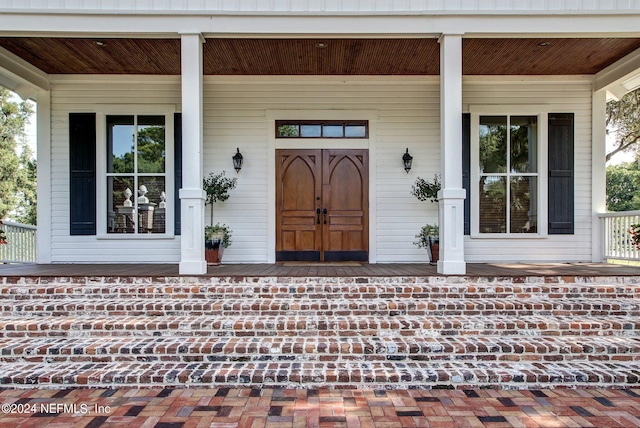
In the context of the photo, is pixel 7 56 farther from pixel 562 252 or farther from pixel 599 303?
pixel 562 252

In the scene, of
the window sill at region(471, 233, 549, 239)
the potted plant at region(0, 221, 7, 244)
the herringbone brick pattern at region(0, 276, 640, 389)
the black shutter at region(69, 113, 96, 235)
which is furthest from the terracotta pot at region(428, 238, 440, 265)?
the potted plant at region(0, 221, 7, 244)

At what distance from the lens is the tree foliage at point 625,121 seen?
12.0m

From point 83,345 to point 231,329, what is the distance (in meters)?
1.19

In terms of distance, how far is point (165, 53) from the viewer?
5504 millimetres

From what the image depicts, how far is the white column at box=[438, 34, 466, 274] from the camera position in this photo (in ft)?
15.5

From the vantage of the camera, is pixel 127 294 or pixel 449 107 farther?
pixel 449 107

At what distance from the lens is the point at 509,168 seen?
6.64 m

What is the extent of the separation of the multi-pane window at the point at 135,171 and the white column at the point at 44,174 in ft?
2.85

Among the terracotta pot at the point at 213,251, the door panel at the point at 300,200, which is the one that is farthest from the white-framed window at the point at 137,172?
the door panel at the point at 300,200

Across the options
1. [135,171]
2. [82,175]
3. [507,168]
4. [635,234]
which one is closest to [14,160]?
[82,175]

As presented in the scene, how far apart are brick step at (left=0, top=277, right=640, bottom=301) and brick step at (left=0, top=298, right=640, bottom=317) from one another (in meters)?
0.18

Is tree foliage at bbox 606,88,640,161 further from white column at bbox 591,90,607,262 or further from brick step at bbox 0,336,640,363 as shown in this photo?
brick step at bbox 0,336,640,363
